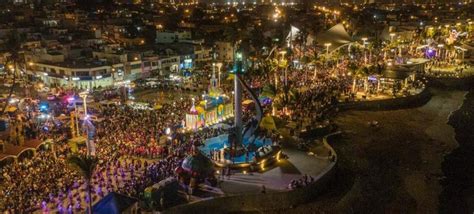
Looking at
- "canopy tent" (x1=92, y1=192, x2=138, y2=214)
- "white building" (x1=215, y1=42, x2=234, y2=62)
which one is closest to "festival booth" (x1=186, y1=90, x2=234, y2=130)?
"canopy tent" (x1=92, y1=192, x2=138, y2=214)

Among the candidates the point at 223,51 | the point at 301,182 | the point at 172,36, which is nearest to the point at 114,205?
the point at 301,182

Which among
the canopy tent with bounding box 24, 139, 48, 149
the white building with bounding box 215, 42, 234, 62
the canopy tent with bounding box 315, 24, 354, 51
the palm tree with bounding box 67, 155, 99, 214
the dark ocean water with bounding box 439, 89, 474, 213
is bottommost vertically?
the dark ocean water with bounding box 439, 89, 474, 213

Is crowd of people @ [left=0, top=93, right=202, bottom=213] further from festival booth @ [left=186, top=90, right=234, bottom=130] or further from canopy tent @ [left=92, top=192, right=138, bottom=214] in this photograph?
canopy tent @ [left=92, top=192, right=138, bottom=214]

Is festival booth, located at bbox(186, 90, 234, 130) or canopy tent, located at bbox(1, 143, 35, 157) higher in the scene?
festival booth, located at bbox(186, 90, 234, 130)

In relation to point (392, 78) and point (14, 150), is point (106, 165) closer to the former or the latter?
point (14, 150)

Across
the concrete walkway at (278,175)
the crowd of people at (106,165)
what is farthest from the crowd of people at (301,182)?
the crowd of people at (106,165)

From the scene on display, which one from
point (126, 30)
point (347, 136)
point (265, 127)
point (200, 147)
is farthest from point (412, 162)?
point (126, 30)

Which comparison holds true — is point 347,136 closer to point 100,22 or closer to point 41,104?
point 41,104
